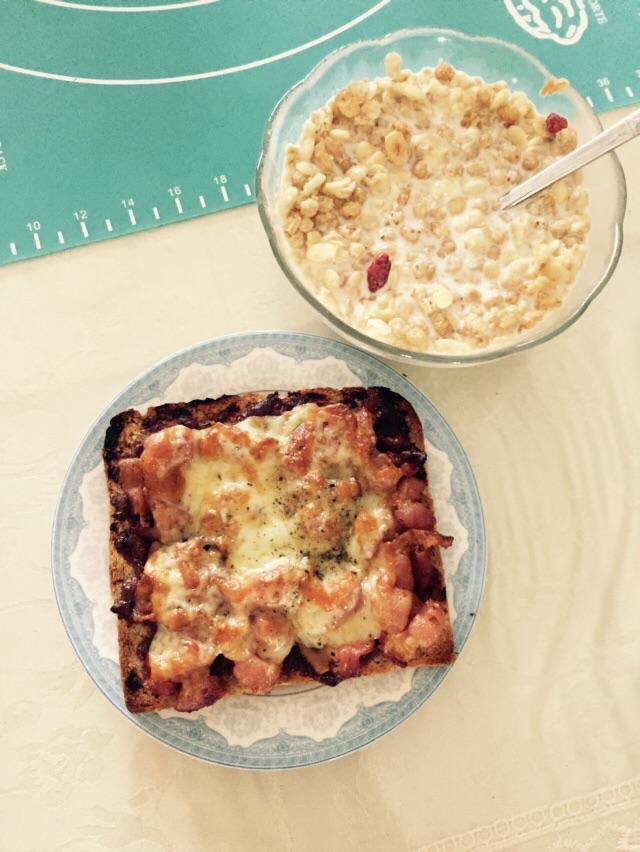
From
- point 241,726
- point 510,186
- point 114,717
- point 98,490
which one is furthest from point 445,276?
point 114,717

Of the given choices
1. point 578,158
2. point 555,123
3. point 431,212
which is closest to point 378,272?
point 431,212

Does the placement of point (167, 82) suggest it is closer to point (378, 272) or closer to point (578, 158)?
point (378, 272)

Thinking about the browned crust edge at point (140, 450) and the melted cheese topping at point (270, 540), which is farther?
the browned crust edge at point (140, 450)

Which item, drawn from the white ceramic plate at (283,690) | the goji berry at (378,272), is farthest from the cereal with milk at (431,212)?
the white ceramic plate at (283,690)

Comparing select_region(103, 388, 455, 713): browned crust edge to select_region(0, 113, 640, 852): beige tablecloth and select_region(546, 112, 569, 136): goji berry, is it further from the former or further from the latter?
select_region(546, 112, 569, 136): goji berry

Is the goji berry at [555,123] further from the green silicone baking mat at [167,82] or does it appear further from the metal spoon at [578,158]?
the green silicone baking mat at [167,82]
